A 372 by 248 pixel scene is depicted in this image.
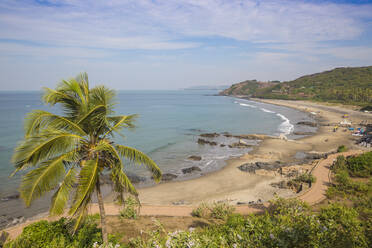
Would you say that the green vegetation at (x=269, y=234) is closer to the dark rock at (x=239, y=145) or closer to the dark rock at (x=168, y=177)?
the dark rock at (x=168, y=177)

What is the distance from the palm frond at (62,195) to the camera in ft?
15.6

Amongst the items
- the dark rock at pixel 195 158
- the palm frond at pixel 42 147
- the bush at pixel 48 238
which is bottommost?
the dark rock at pixel 195 158

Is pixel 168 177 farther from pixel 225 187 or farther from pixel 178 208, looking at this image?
pixel 178 208

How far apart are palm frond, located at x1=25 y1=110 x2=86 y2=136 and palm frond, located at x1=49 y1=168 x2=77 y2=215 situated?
1030 millimetres

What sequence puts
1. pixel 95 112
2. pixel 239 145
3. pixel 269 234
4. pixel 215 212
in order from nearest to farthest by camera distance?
pixel 95 112 < pixel 269 234 < pixel 215 212 < pixel 239 145

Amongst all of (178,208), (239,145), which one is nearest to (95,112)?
(178,208)

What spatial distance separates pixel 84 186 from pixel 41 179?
2.86ft

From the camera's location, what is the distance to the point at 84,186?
4703mm

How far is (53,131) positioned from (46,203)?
14.9 metres

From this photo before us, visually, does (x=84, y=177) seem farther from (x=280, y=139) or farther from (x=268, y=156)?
(x=280, y=139)

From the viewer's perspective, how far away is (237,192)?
1772 cm

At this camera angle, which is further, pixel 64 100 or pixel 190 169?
pixel 190 169

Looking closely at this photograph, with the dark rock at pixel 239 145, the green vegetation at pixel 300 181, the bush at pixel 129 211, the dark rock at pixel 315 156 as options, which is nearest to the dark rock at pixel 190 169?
the green vegetation at pixel 300 181

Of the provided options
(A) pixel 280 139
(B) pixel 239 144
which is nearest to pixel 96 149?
(B) pixel 239 144
